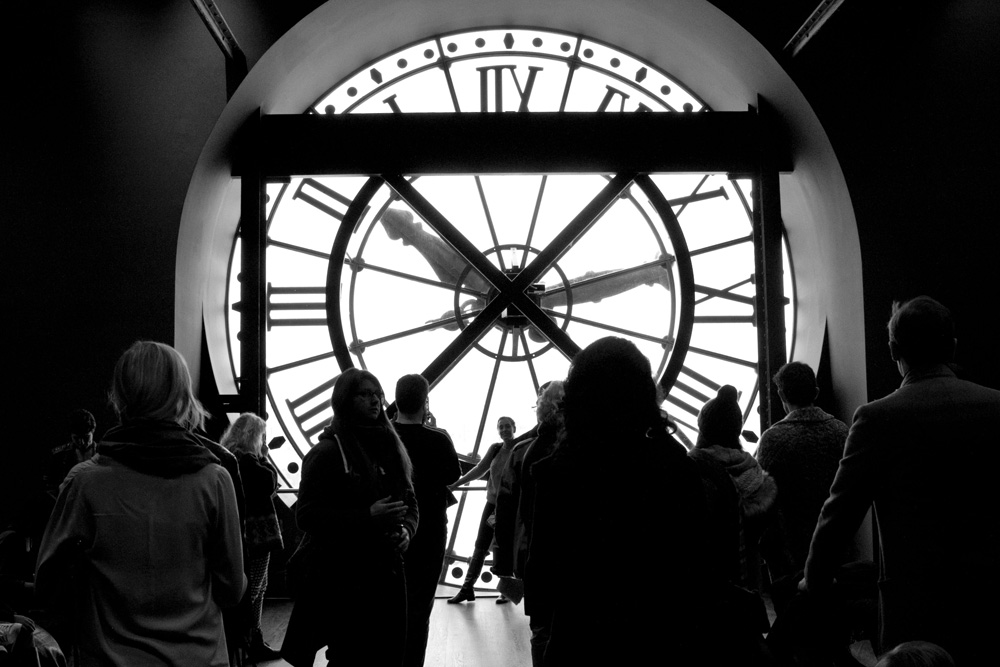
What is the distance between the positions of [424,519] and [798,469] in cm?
114

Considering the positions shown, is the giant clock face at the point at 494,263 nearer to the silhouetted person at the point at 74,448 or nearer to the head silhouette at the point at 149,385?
the silhouetted person at the point at 74,448

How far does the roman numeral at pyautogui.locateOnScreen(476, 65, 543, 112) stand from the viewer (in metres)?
5.30

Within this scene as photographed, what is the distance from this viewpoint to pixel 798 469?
249 centimetres

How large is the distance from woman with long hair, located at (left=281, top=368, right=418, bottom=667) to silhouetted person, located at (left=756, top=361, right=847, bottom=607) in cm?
99

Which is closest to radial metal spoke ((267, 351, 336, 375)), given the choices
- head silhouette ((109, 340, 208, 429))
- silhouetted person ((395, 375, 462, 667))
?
silhouetted person ((395, 375, 462, 667))

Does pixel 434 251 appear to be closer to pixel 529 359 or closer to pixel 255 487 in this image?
pixel 529 359

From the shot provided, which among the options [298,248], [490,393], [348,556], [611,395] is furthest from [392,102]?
[611,395]

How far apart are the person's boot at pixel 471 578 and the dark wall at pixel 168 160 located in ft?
6.11

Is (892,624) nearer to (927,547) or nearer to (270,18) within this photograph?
(927,547)

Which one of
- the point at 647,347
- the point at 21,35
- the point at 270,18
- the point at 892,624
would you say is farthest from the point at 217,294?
the point at 892,624

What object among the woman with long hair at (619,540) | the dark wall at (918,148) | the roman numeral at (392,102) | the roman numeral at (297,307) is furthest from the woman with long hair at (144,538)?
the roman numeral at (392,102)

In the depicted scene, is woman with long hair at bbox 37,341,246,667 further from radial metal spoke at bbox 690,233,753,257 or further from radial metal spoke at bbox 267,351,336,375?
radial metal spoke at bbox 690,233,753,257

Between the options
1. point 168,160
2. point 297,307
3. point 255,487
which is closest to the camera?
point 255,487

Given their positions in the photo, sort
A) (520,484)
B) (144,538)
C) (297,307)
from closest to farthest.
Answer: (144,538) < (520,484) < (297,307)
